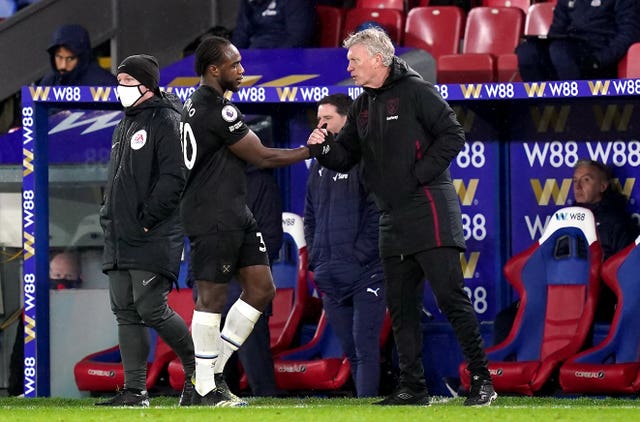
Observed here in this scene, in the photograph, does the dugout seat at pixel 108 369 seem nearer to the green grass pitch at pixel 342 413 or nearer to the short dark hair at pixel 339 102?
the short dark hair at pixel 339 102

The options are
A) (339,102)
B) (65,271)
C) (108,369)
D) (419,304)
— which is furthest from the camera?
(65,271)

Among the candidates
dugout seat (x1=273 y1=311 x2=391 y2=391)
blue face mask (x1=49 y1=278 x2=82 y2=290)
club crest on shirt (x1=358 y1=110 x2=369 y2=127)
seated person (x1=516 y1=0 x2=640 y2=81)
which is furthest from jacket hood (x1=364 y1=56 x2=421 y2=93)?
blue face mask (x1=49 y1=278 x2=82 y2=290)

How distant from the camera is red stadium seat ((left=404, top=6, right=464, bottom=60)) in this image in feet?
39.4

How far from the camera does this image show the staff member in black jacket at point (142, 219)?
7816 millimetres

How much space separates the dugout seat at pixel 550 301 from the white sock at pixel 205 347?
2149mm

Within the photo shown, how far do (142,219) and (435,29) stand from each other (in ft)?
15.7

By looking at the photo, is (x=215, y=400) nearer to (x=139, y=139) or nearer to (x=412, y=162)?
(x=139, y=139)

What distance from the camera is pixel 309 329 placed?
10242mm

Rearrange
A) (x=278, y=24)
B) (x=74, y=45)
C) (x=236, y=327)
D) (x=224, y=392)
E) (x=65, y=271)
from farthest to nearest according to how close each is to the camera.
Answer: (x=278, y=24) → (x=74, y=45) → (x=65, y=271) → (x=236, y=327) → (x=224, y=392)

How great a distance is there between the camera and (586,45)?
1027cm

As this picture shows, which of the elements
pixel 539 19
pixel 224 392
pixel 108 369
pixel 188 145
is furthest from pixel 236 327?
pixel 539 19

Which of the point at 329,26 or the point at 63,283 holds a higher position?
the point at 329,26

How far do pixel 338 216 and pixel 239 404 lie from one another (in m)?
1.83

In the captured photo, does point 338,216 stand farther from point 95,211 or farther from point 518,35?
point 518,35
